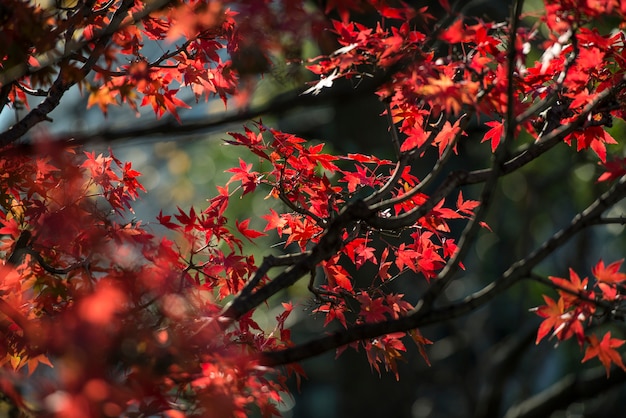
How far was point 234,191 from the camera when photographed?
8.31 feet

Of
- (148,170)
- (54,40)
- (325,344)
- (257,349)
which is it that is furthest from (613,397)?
(148,170)

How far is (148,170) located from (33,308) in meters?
11.8

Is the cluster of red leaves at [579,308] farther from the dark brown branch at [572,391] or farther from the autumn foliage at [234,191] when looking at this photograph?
the dark brown branch at [572,391]

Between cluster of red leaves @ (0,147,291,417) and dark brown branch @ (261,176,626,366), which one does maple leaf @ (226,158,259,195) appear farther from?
dark brown branch @ (261,176,626,366)

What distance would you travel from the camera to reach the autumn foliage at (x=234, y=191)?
1821mm

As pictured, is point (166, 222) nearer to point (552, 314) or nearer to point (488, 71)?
point (488, 71)

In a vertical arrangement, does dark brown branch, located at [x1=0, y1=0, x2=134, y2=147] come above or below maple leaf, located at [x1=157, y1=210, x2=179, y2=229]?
above

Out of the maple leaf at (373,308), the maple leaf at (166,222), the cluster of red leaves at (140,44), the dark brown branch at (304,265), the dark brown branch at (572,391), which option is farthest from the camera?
the dark brown branch at (572,391)

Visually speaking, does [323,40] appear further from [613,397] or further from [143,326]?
[613,397]

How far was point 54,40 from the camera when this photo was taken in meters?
2.12

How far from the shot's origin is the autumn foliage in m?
1.82

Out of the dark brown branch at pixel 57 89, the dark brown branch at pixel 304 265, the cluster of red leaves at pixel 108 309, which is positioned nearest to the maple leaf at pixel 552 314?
the dark brown branch at pixel 304 265

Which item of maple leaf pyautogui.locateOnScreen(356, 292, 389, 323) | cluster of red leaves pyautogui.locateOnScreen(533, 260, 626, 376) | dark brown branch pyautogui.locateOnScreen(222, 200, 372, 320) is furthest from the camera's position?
maple leaf pyautogui.locateOnScreen(356, 292, 389, 323)

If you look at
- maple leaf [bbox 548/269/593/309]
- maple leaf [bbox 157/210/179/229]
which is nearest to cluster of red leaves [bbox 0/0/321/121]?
maple leaf [bbox 157/210/179/229]
